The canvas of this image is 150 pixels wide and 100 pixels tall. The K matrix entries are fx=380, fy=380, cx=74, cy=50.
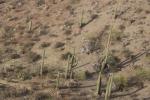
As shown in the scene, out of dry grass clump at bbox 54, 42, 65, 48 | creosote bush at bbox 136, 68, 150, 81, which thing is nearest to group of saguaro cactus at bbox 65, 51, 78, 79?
dry grass clump at bbox 54, 42, 65, 48

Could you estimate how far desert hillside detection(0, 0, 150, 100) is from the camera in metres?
17.6

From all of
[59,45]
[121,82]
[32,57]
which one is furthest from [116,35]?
[32,57]

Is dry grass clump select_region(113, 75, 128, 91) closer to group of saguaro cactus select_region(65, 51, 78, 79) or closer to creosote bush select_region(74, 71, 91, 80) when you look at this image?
creosote bush select_region(74, 71, 91, 80)

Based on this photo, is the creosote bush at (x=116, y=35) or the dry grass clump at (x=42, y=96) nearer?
the dry grass clump at (x=42, y=96)

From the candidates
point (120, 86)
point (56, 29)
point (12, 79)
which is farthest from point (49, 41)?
point (120, 86)

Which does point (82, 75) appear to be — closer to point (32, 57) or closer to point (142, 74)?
point (142, 74)

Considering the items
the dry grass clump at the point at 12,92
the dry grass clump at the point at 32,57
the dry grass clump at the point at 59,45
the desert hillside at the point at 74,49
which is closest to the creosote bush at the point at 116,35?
the desert hillside at the point at 74,49

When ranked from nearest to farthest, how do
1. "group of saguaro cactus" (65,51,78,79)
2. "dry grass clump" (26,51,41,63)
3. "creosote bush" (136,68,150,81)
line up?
1. "creosote bush" (136,68,150,81)
2. "group of saguaro cactus" (65,51,78,79)
3. "dry grass clump" (26,51,41,63)

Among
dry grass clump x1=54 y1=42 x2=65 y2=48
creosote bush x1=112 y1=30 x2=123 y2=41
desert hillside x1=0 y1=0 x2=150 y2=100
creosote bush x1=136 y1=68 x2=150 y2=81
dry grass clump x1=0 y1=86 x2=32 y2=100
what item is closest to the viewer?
dry grass clump x1=0 y1=86 x2=32 y2=100

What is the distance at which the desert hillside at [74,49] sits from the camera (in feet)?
57.7

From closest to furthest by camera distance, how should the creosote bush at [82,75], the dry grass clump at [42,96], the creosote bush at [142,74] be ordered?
1. the dry grass clump at [42,96]
2. the creosote bush at [142,74]
3. the creosote bush at [82,75]

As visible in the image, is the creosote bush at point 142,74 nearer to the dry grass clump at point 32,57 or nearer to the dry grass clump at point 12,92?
the dry grass clump at point 12,92

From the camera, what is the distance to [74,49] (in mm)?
19406

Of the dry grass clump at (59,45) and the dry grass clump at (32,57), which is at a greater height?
the dry grass clump at (59,45)
